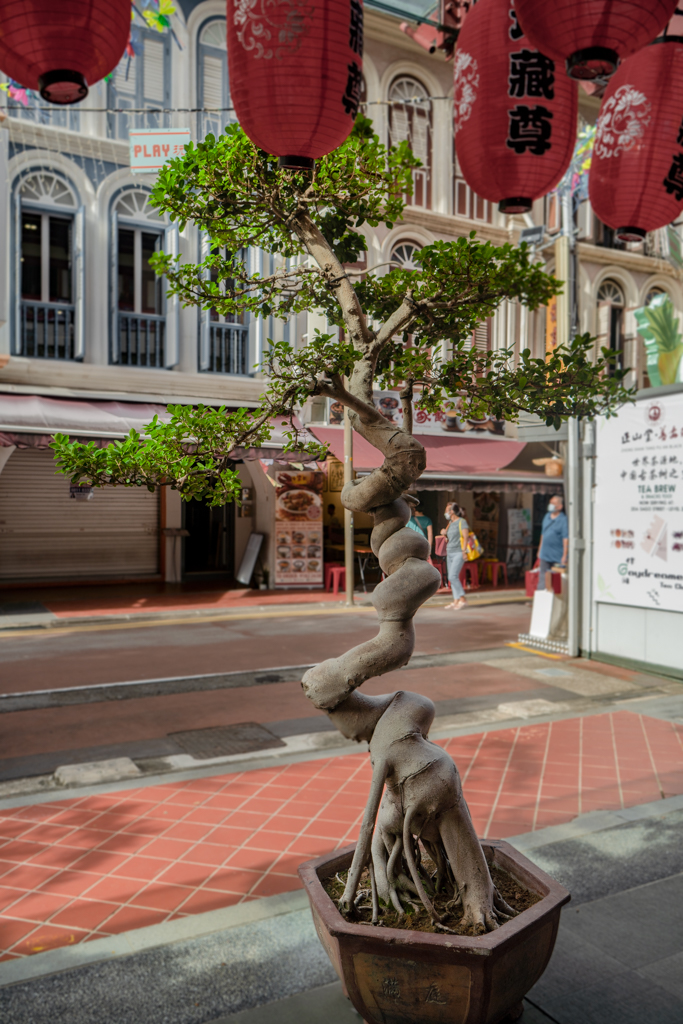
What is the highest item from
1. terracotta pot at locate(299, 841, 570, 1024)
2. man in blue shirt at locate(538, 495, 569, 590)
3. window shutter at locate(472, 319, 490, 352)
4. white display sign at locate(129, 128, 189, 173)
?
white display sign at locate(129, 128, 189, 173)

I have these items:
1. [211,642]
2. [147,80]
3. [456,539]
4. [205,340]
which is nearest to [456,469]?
[456,539]

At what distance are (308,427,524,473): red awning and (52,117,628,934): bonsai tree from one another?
27 centimetres

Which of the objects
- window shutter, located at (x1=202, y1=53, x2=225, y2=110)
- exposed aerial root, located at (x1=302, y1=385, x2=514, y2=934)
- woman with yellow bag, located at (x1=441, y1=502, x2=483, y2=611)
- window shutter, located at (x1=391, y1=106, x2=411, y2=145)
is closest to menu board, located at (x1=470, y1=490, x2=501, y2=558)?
woman with yellow bag, located at (x1=441, y1=502, x2=483, y2=611)

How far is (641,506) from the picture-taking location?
22.4ft

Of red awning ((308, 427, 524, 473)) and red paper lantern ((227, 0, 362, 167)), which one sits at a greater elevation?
red paper lantern ((227, 0, 362, 167))

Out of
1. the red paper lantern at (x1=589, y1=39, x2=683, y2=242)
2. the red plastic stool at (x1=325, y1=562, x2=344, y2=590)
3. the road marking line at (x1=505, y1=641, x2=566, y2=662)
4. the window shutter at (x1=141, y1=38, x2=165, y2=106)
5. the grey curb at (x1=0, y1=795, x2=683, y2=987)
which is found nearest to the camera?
the grey curb at (x1=0, y1=795, x2=683, y2=987)

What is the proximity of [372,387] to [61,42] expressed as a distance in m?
1.41

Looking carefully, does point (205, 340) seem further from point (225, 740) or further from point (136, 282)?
point (136, 282)

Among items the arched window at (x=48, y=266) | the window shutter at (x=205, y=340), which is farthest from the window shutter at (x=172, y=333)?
the arched window at (x=48, y=266)

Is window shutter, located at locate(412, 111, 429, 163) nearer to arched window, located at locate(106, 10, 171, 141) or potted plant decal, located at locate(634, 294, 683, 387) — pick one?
arched window, located at locate(106, 10, 171, 141)

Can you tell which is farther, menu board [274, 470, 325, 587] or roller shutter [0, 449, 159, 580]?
menu board [274, 470, 325, 587]

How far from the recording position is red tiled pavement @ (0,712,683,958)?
306 cm

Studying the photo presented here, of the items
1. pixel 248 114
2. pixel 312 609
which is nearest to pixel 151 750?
pixel 248 114

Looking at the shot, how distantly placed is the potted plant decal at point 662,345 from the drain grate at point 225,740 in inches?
304
